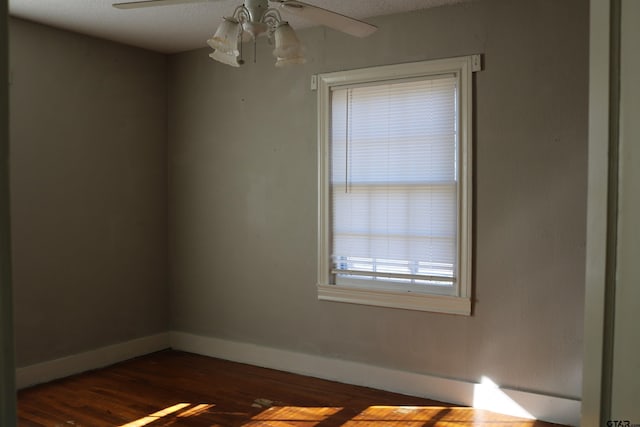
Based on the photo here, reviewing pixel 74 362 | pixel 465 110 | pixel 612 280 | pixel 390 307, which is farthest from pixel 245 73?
pixel 612 280

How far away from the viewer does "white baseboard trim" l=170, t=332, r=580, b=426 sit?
365cm

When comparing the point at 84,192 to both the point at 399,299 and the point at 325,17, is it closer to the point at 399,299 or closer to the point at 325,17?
the point at 399,299

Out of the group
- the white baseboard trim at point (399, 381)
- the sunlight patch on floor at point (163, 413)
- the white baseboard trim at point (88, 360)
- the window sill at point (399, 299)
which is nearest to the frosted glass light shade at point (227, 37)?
the window sill at point (399, 299)

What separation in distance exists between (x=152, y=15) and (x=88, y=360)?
2774mm

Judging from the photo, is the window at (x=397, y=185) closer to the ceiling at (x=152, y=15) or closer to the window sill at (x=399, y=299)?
the window sill at (x=399, y=299)

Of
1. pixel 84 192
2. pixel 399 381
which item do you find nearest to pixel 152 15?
pixel 84 192

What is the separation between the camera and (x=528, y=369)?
371 cm

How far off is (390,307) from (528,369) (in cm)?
101

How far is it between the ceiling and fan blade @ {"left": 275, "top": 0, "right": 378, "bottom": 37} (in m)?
1.06

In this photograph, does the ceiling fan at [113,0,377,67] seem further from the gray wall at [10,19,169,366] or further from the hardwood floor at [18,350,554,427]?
the hardwood floor at [18,350,554,427]

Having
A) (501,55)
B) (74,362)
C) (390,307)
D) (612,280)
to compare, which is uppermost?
(501,55)

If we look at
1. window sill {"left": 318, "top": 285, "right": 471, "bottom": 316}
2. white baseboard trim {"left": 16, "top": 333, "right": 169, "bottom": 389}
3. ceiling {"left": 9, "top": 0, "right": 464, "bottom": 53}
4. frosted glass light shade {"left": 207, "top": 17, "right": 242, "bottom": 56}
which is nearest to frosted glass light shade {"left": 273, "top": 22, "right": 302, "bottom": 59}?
frosted glass light shade {"left": 207, "top": 17, "right": 242, "bottom": 56}

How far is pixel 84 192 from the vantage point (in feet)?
15.2

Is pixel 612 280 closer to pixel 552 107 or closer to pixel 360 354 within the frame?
pixel 552 107
